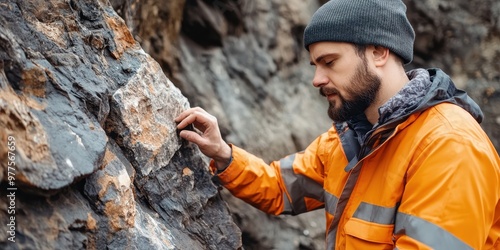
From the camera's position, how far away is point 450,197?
2.32 meters

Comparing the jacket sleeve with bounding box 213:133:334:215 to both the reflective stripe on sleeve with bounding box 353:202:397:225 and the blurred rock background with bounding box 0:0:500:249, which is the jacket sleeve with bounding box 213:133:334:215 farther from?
the reflective stripe on sleeve with bounding box 353:202:397:225

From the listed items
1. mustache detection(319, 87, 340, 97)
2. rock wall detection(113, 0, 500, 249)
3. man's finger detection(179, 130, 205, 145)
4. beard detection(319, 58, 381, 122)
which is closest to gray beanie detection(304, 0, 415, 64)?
beard detection(319, 58, 381, 122)

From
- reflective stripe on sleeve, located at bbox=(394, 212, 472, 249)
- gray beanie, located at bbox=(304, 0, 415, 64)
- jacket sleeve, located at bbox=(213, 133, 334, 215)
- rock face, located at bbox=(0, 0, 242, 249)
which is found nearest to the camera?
rock face, located at bbox=(0, 0, 242, 249)

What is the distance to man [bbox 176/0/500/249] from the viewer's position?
2344mm

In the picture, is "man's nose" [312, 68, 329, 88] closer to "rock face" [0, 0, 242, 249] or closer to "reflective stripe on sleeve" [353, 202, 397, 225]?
"reflective stripe on sleeve" [353, 202, 397, 225]

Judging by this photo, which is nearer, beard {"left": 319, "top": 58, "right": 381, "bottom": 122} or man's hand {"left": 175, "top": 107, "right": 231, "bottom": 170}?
beard {"left": 319, "top": 58, "right": 381, "bottom": 122}

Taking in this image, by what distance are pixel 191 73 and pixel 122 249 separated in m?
3.50

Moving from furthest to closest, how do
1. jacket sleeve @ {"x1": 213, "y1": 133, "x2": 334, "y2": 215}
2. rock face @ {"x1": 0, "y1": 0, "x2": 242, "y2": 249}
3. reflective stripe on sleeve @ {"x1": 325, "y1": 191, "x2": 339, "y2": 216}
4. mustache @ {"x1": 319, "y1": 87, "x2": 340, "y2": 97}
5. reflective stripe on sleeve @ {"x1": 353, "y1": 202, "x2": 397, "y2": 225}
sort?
jacket sleeve @ {"x1": 213, "y1": 133, "x2": 334, "y2": 215} < reflective stripe on sleeve @ {"x1": 325, "y1": 191, "x2": 339, "y2": 216} < mustache @ {"x1": 319, "y1": 87, "x2": 340, "y2": 97} < reflective stripe on sleeve @ {"x1": 353, "y1": 202, "x2": 397, "y2": 225} < rock face @ {"x1": 0, "y1": 0, "x2": 242, "y2": 249}

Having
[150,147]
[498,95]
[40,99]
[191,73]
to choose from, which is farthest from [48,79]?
[498,95]

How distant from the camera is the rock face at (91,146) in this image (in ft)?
6.28

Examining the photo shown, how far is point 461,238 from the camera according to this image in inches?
90.9

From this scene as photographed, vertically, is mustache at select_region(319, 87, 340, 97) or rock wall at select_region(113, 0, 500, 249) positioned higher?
mustache at select_region(319, 87, 340, 97)

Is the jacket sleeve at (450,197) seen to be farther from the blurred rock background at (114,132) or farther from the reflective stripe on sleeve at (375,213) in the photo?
the blurred rock background at (114,132)

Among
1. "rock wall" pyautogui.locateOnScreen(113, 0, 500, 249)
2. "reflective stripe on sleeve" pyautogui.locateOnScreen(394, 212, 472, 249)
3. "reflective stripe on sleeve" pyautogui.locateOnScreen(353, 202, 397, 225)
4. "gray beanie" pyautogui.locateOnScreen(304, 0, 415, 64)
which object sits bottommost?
"rock wall" pyautogui.locateOnScreen(113, 0, 500, 249)
